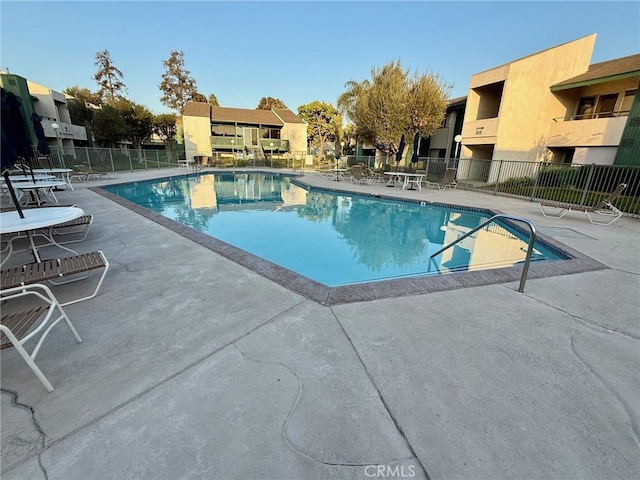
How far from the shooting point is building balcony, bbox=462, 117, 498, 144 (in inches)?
587

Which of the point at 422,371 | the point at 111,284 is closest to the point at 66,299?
the point at 111,284

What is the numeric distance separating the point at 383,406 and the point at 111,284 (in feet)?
10.7

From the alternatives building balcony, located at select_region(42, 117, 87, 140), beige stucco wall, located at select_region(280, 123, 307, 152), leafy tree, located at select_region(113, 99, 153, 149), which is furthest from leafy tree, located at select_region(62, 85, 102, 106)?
beige stucco wall, located at select_region(280, 123, 307, 152)

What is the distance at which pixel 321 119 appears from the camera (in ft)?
128

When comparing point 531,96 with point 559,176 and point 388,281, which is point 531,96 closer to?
point 559,176

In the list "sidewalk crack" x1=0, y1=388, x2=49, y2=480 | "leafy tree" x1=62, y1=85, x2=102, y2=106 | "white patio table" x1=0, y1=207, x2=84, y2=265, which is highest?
"leafy tree" x1=62, y1=85, x2=102, y2=106

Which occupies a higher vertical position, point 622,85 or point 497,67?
point 497,67

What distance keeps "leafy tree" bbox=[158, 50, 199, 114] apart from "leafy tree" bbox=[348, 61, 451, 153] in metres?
34.9

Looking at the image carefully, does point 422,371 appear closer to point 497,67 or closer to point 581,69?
point 497,67

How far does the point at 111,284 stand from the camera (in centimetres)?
319

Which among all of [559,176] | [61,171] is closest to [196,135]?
[61,171]

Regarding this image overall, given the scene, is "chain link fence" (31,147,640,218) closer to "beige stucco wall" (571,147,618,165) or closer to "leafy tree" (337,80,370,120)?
"beige stucco wall" (571,147,618,165)

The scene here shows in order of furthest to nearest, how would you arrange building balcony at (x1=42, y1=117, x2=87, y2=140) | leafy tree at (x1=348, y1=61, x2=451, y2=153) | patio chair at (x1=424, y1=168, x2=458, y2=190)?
building balcony at (x1=42, y1=117, x2=87, y2=140)
leafy tree at (x1=348, y1=61, x2=451, y2=153)
patio chair at (x1=424, y1=168, x2=458, y2=190)

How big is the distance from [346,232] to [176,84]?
4587 centimetres
